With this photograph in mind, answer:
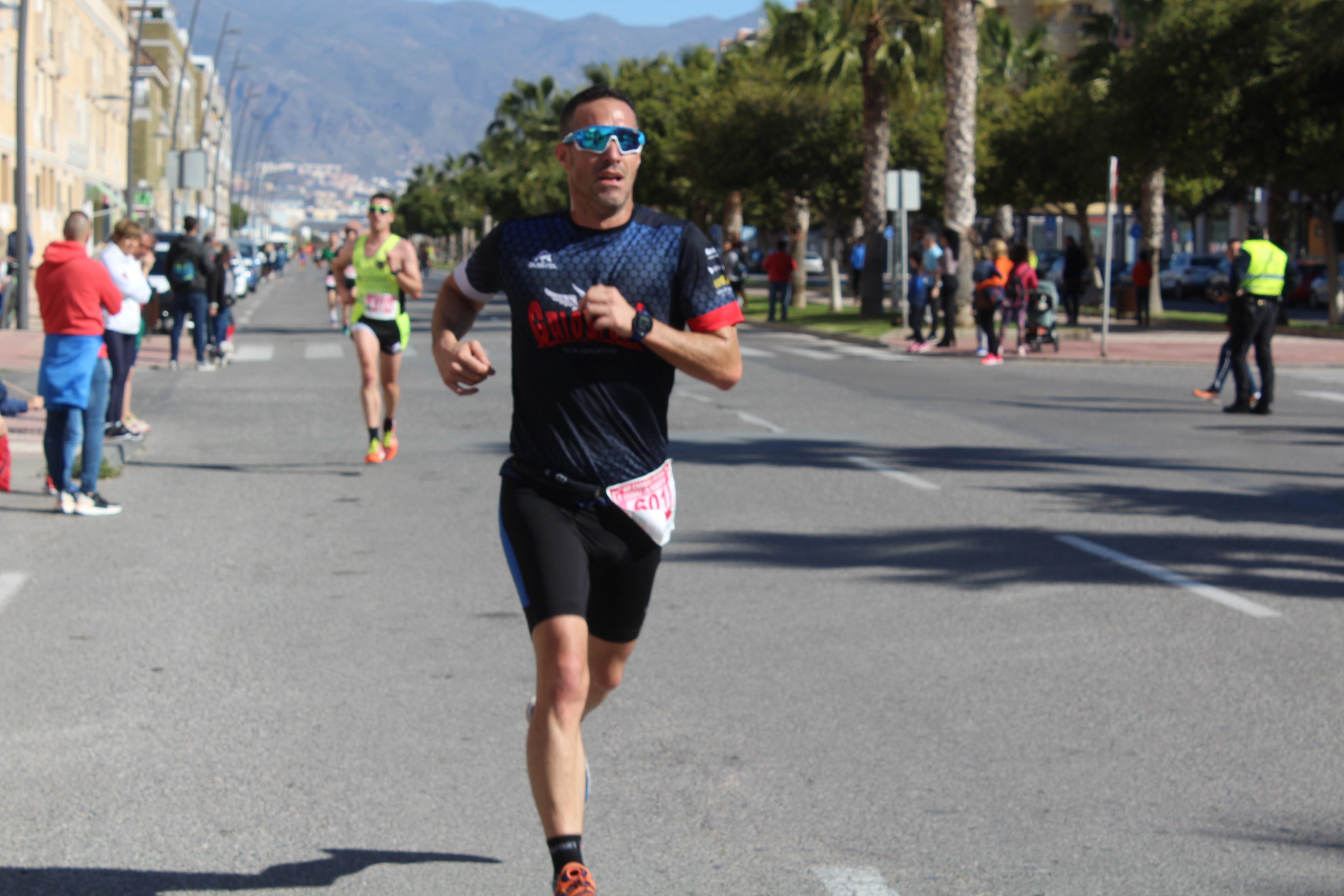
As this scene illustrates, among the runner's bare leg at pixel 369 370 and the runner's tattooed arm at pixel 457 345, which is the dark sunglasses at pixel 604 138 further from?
the runner's bare leg at pixel 369 370

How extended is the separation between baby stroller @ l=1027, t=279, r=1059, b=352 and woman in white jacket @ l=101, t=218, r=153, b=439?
16.7m

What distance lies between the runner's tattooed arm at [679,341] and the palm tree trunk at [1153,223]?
3317 cm

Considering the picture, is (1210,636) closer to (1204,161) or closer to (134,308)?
(134,308)

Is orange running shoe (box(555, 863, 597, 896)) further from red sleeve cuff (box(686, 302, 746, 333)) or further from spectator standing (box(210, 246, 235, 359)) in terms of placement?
spectator standing (box(210, 246, 235, 359))

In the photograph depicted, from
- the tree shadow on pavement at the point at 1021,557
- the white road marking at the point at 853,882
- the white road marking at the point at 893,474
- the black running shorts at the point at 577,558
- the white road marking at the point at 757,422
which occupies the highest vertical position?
the black running shorts at the point at 577,558

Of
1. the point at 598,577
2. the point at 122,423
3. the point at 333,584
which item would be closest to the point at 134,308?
the point at 122,423

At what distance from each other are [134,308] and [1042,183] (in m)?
34.9

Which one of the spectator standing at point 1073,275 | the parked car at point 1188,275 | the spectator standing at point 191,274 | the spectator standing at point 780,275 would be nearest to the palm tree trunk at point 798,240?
the spectator standing at point 780,275

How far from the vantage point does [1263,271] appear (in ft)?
55.0

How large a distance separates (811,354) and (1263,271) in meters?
10.7

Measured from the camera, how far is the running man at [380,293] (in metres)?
11.7

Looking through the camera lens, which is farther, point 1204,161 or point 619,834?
point 1204,161

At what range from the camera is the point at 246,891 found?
13.4 feet

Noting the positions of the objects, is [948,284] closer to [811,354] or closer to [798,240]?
[811,354]
